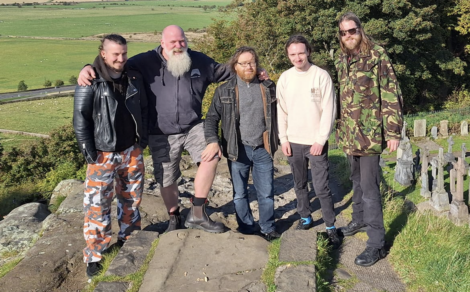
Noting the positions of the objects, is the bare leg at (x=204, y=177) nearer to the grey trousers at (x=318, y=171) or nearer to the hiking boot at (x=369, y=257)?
the grey trousers at (x=318, y=171)

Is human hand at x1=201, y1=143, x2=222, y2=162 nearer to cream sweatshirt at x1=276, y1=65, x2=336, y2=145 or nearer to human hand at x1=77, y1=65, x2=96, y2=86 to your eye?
cream sweatshirt at x1=276, y1=65, x2=336, y2=145

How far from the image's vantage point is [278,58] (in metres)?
24.2

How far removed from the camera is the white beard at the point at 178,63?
180 inches

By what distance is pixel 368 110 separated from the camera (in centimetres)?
401

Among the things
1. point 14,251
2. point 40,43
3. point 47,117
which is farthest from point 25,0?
point 14,251

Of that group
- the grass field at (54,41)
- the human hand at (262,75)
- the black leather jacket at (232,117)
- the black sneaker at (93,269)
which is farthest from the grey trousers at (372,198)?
the grass field at (54,41)

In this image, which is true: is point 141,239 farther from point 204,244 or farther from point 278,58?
point 278,58

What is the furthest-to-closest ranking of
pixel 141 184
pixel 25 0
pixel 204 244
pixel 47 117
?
pixel 25 0 < pixel 47 117 < pixel 141 184 < pixel 204 244

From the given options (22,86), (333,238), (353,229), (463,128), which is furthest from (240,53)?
(22,86)

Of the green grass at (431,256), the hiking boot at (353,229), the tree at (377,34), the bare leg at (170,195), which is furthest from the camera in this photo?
the tree at (377,34)

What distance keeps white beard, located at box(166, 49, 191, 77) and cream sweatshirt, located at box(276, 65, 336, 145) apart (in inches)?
37.4

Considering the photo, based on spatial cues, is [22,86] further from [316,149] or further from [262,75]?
[316,149]

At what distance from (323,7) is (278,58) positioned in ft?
11.3

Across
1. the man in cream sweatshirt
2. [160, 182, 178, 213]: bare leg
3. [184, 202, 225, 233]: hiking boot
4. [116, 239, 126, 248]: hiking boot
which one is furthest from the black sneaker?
the man in cream sweatshirt
